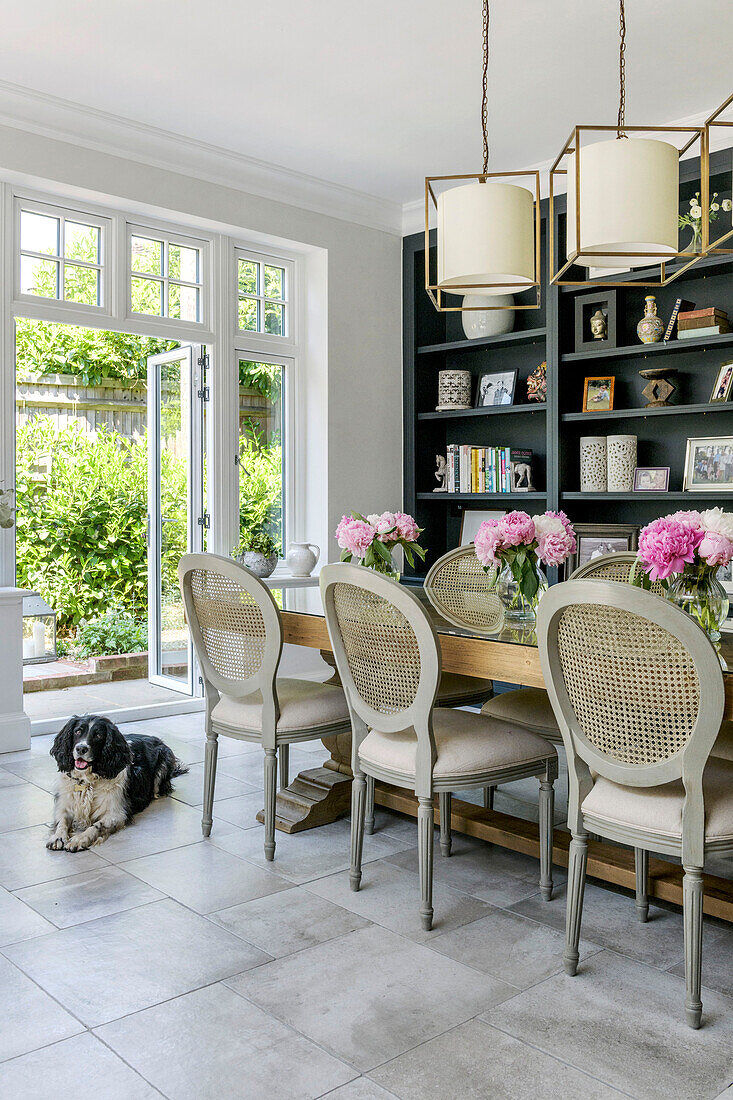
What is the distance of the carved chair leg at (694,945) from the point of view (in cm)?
191

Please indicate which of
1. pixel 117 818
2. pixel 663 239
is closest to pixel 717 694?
pixel 663 239

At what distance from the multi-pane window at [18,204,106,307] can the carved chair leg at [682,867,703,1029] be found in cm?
393

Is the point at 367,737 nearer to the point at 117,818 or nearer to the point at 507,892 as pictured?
the point at 507,892

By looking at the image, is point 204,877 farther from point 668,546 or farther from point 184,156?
point 184,156

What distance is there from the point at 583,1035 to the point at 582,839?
42 centimetres

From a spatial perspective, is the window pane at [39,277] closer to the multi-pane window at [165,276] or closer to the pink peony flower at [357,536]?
the multi-pane window at [165,276]

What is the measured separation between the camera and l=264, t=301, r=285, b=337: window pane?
215 inches

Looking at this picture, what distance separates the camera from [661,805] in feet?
6.55

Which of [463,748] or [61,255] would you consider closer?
[463,748]

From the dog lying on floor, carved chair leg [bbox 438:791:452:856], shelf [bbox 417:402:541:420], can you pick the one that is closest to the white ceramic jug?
shelf [bbox 417:402:541:420]

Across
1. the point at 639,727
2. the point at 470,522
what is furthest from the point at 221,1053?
the point at 470,522

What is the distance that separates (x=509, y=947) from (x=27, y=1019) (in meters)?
1.14

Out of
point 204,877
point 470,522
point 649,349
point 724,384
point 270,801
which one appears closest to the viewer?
point 204,877

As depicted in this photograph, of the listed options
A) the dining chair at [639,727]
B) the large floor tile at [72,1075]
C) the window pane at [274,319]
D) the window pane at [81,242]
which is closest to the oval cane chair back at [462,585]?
the dining chair at [639,727]
